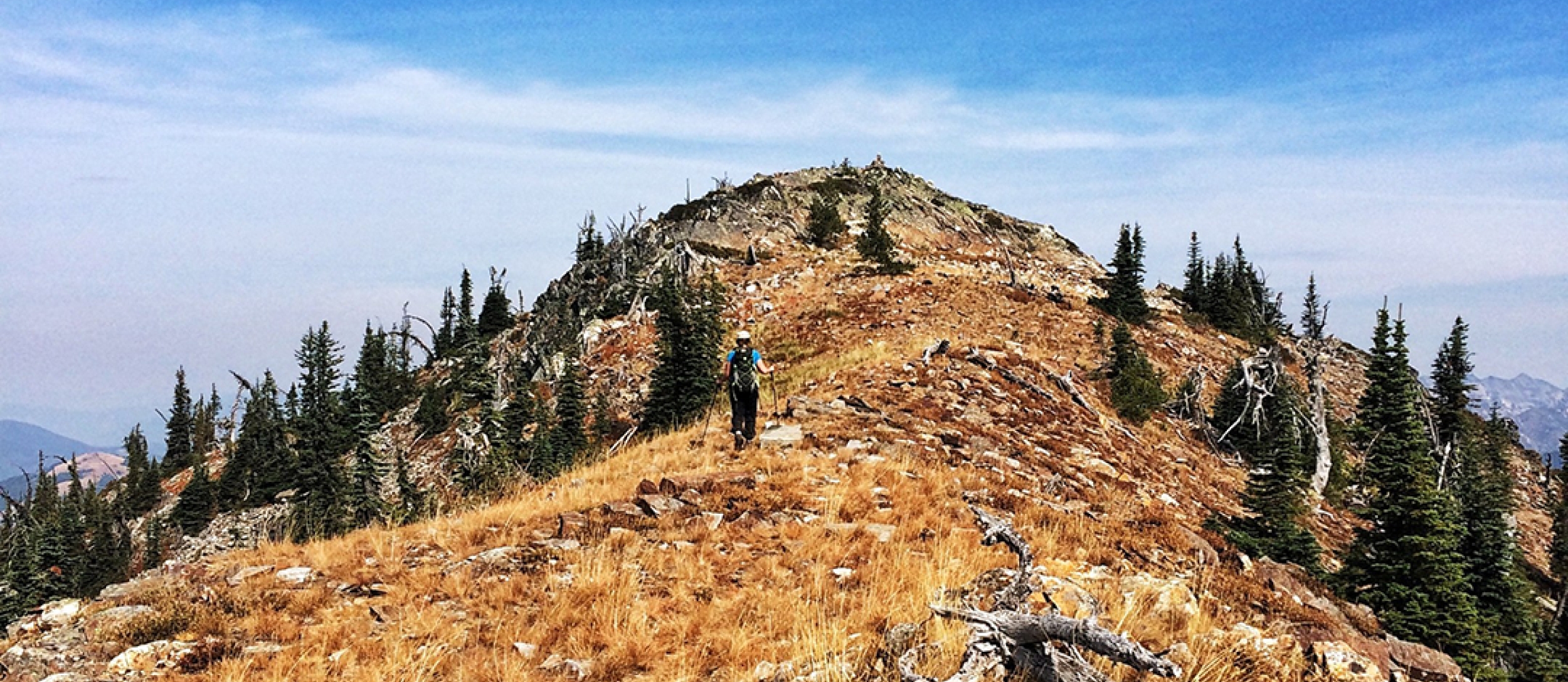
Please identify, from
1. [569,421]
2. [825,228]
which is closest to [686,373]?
[569,421]

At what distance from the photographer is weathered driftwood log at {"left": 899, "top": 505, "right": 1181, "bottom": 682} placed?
432 centimetres

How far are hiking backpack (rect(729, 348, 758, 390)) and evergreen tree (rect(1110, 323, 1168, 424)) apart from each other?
54.8 feet

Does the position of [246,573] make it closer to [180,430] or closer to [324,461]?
[324,461]

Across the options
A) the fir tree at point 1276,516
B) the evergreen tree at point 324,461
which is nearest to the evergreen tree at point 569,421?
the evergreen tree at point 324,461

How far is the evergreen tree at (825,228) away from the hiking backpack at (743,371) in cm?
4153

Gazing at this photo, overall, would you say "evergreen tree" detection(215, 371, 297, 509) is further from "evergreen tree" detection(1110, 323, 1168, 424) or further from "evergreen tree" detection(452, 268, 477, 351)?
"evergreen tree" detection(1110, 323, 1168, 424)

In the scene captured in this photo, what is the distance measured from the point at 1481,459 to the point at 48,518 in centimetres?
12499

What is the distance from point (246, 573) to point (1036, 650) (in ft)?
26.6

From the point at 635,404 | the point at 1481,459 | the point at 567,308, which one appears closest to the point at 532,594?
the point at 635,404

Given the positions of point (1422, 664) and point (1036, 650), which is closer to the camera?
point (1036, 650)

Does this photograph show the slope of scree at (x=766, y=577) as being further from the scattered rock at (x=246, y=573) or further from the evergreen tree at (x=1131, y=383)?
the evergreen tree at (x=1131, y=383)

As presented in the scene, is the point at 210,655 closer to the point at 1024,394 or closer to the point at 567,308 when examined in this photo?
the point at 1024,394

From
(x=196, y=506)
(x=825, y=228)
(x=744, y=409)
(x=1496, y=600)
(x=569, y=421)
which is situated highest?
(x=825, y=228)

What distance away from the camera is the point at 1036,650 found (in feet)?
15.9
